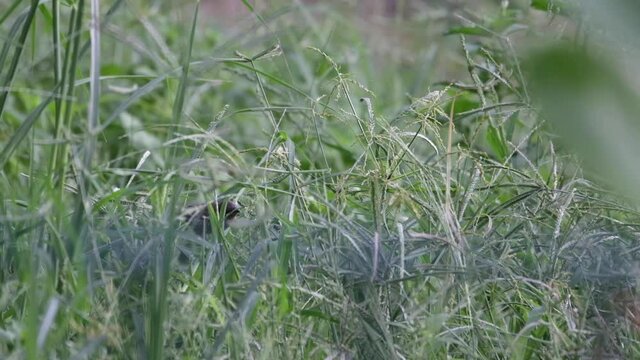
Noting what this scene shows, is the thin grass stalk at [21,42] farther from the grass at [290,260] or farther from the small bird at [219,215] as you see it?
the small bird at [219,215]

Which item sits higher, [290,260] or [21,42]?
[21,42]

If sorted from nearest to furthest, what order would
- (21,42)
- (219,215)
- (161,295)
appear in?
(161,295), (21,42), (219,215)

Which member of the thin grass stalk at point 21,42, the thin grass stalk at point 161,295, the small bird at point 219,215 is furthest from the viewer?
the small bird at point 219,215

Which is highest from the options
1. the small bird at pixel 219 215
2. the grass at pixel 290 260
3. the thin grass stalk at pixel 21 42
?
the thin grass stalk at pixel 21 42

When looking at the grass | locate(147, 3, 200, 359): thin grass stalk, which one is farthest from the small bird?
locate(147, 3, 200, 359): thin grass stalk

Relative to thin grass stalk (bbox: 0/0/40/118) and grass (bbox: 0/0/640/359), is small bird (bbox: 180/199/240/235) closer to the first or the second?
grass (bbox: 0/0/640/359)

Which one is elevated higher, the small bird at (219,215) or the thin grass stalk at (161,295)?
the thin grass stalk at (161,295)

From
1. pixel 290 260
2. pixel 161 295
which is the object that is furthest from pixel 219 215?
pixel 161 295

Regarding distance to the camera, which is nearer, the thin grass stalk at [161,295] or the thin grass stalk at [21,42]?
the thin grass stalk at [161,295]

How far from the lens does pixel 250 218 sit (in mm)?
1522

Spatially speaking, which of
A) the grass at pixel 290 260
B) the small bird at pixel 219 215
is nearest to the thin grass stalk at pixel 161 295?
the grass at pixel 290 260

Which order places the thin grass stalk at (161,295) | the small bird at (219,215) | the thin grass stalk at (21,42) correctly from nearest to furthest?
the thin grass stalk at (161,295), the thin grass stalk at (21,42), the small bird at (219,215)

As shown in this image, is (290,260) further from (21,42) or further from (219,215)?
(21,42)

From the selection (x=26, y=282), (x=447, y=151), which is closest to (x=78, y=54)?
(x=26, y=282)
